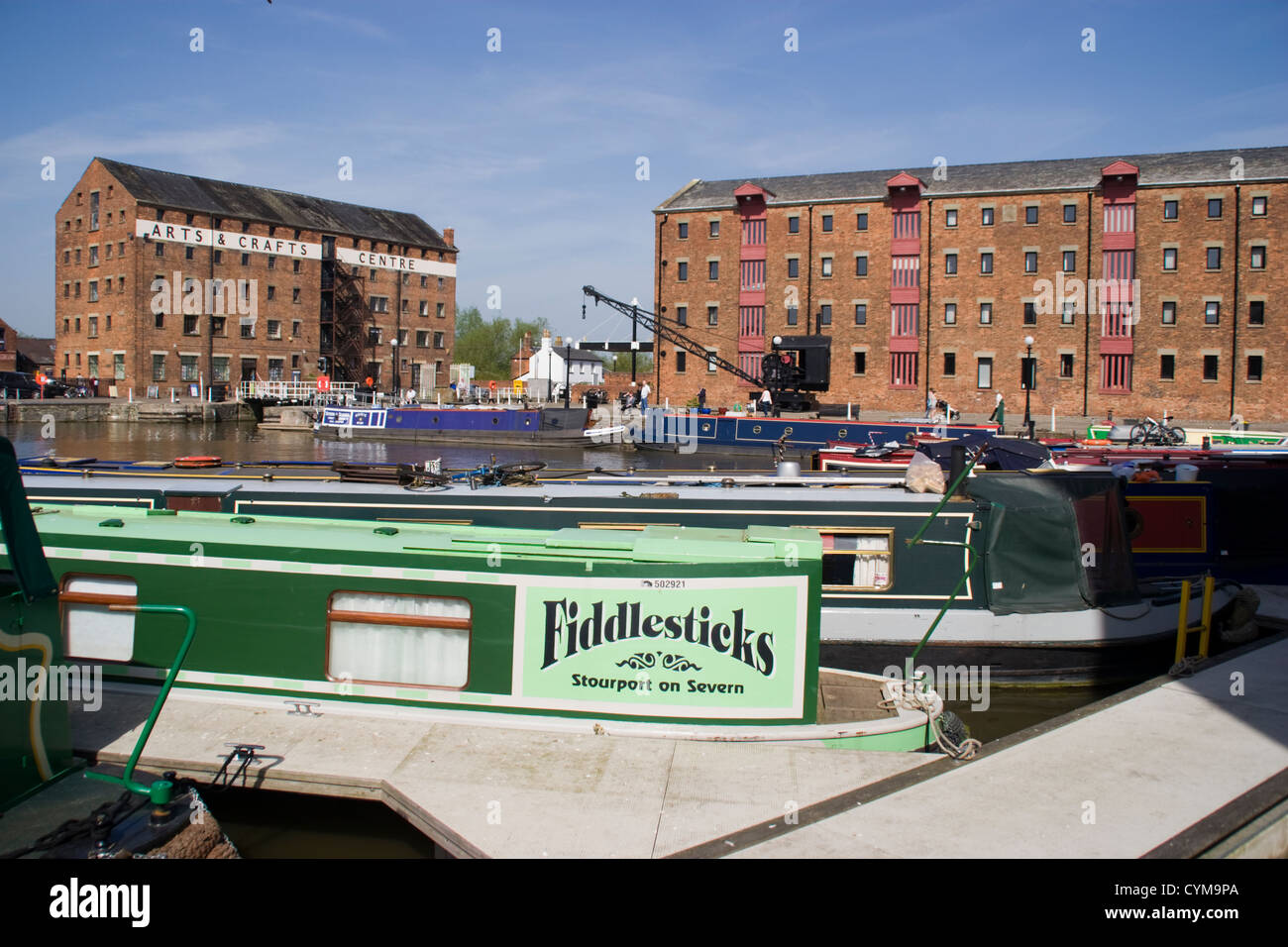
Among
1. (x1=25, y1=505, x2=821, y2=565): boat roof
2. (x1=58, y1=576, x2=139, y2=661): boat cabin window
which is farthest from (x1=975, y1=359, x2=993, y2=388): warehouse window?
→ (x1=58, y1=576, x2=139, y2=661): boat cabin window

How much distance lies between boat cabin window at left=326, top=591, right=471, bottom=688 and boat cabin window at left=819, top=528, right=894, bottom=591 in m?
4.94

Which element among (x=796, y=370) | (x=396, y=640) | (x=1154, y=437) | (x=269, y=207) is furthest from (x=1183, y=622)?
(x=269, y=207)

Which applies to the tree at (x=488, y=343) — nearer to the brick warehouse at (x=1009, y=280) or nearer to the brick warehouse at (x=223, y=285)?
the brick warehouse at (x=223, y=285)

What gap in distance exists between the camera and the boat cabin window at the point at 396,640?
767cm

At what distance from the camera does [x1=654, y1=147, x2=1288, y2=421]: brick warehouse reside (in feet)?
142

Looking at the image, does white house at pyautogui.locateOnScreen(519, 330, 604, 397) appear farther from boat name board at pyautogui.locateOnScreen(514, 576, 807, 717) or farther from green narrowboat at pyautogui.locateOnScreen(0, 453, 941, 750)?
boat name board at pyautogui.locateOnScreen(514, 576, 807, 717)

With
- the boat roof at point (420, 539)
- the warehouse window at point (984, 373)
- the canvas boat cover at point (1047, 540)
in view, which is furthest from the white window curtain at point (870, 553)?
the warehouse window at point (984, 373)

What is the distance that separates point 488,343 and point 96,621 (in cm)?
9231

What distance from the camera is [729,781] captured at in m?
6.71

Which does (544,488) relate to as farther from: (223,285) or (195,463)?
(223,285)

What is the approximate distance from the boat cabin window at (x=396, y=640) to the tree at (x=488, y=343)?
86104mm
